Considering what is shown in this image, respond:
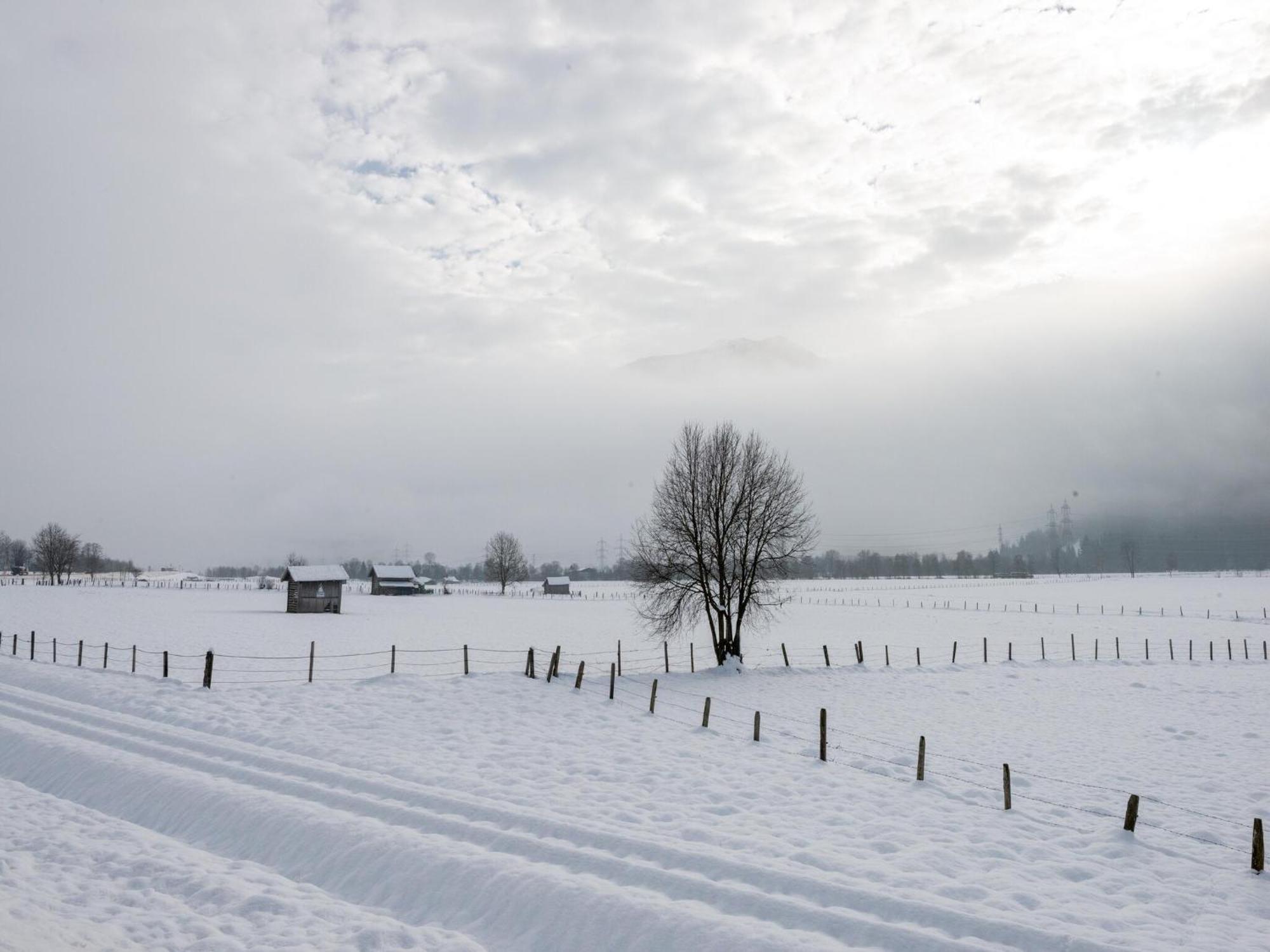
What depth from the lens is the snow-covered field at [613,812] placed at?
33.7ft

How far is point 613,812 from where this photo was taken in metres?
14.6

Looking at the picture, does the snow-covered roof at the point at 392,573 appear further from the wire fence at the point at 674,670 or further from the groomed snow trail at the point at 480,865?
the groomed snow trail at the point at 480,865

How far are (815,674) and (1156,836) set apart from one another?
22.1 metres

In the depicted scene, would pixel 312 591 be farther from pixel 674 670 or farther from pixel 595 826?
pixel 595 826

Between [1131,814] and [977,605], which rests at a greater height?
[1131,814]

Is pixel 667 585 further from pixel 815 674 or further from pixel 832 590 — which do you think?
pixel 832 590

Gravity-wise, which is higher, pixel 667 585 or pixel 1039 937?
pixel 667 585

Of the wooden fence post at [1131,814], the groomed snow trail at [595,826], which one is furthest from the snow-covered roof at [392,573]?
the wooden fence post at [1131,814]

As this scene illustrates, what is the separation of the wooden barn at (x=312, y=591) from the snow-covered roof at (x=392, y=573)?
47.3 meters

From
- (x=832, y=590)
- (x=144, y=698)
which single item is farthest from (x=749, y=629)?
(x=832, y=590)

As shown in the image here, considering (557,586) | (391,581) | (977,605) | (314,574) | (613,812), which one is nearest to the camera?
(613,812)

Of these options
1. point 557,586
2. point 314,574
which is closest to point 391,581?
point 557,586

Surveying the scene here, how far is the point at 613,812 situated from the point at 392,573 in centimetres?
12070

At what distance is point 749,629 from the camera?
59.7 metres
